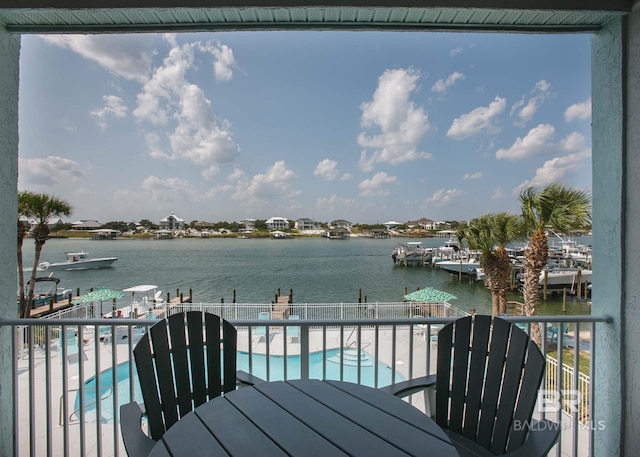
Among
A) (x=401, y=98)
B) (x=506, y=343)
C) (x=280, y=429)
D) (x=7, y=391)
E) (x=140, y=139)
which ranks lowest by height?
(x=7, y=391)

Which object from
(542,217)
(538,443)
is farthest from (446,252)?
(538,443)

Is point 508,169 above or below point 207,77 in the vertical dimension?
below

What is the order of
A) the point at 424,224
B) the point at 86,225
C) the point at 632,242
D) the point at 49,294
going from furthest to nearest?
the point at 424,224, the point at 49,294, the point at 86,225, the point at 632,242

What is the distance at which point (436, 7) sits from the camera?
1738 millimetres

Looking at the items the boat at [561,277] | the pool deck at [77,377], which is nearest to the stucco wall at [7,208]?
the pool deck at [77,377]

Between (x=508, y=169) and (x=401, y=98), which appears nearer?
(x=401, y=98)

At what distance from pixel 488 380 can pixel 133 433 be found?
1584 mm

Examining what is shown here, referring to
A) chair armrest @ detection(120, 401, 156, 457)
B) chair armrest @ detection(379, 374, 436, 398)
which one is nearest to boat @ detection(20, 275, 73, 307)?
chair armrest @ detection(120, 401, 156, 457)

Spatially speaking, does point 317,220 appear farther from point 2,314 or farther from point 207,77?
point 2,314

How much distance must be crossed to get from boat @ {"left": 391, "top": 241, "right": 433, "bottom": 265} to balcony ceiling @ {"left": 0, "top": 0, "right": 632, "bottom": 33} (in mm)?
23673

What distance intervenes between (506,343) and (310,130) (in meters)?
17.0

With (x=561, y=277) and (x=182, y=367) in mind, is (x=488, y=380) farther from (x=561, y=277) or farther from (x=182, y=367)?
(x=561, y=277)

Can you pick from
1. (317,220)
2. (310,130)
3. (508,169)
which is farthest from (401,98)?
(317,220)

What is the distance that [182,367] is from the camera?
1547mm
